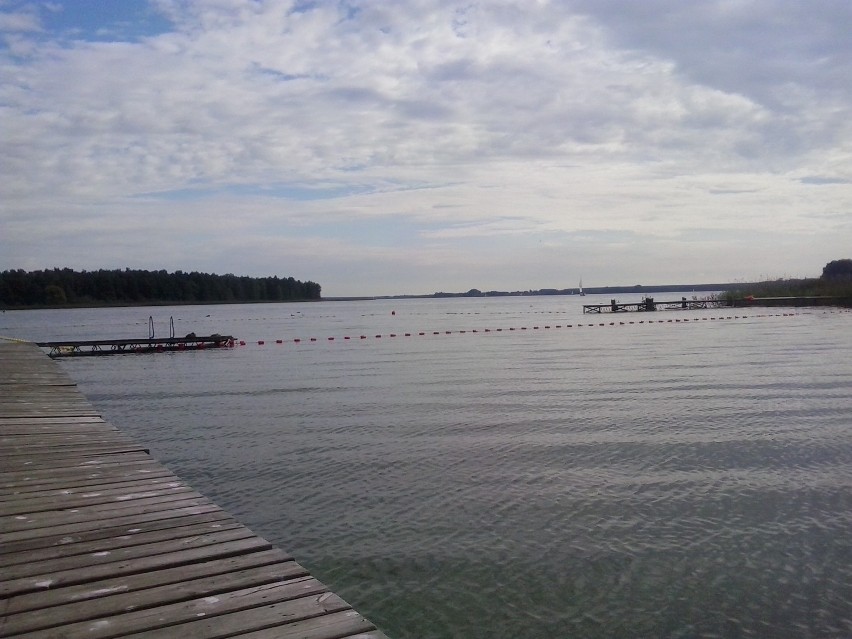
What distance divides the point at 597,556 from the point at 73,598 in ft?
18.7

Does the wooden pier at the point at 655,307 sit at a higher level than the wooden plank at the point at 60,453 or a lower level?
higher

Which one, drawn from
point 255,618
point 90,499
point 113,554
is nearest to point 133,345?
point 90,499

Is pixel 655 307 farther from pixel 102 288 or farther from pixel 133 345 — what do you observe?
pixel 102 288

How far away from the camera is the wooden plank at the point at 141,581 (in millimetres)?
4238

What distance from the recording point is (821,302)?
7688 centimetres

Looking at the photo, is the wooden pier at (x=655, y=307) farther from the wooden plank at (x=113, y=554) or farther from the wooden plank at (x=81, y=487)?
the wooden plank at (x=113, y=554)

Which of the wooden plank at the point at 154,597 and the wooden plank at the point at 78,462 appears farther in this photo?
the wooden plank at the point at 78,462

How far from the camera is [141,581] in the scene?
4547 millimetres

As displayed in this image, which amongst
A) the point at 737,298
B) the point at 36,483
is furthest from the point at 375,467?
the point at 737,298

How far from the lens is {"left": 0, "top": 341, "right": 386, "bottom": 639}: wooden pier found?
3932mm

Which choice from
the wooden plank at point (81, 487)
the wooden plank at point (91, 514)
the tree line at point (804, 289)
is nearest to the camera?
the wooden plank at point (91, 514)

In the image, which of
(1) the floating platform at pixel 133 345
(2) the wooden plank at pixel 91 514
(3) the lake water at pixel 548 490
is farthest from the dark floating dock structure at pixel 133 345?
(2) the wooden plank at pixel 91 514

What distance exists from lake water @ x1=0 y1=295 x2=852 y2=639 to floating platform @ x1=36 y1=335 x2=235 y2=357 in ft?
61.5

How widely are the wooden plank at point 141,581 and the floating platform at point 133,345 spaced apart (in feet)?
133
